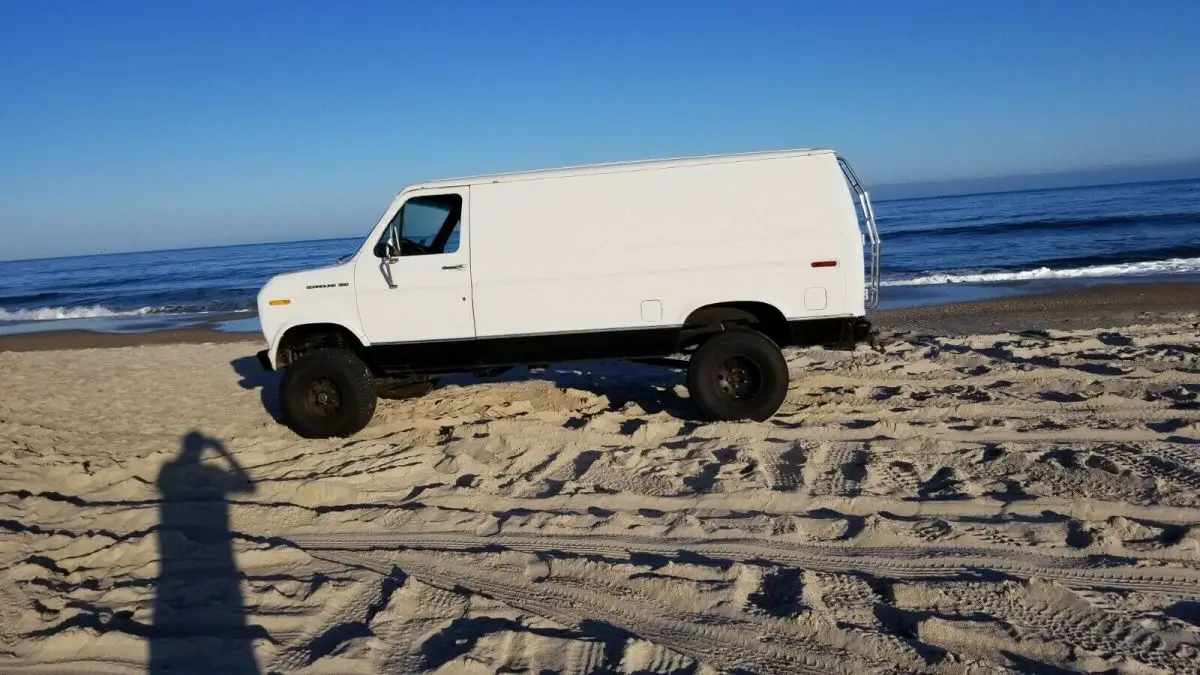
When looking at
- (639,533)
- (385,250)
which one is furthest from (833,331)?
(385,250)

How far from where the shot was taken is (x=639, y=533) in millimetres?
4594

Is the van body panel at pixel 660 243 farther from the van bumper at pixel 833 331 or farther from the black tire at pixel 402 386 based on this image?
the black tire at pixel 402 386

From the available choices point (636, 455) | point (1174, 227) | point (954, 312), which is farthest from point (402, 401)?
point (1174, 227)

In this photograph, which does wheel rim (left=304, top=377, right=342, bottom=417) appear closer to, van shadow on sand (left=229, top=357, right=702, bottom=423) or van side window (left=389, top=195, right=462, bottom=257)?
van shadow on sand (left=229, top=357, right=702, bottom=423)

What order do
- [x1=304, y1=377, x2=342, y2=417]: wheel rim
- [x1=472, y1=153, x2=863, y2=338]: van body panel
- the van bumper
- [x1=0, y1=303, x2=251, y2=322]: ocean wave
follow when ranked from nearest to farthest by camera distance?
[x1=472, y1=153, x2=863, y2=338]: van body panel, the van bumper, [x1=304, y1=377, x2=342, y2=417]: wheel rim, [x1=0, y1=303, x2=251, y2=322]: ocean wave

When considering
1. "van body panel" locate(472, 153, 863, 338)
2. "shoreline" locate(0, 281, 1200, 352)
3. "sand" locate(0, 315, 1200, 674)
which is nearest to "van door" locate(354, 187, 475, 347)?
"van body panel" locate(472, 153, 863, 338)

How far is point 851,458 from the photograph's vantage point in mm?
5625

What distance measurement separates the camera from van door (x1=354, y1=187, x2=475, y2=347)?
667cm

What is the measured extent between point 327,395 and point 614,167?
324 centimetres

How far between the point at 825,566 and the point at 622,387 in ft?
14.9

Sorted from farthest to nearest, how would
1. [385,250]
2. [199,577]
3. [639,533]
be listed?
[385,250] → [639,533] → [199,577]

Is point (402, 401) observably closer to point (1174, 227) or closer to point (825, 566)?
point (825, 566)

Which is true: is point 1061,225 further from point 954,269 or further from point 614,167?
point 614,167

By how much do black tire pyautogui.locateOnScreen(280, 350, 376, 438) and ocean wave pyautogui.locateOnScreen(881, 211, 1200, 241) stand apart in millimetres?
27692
